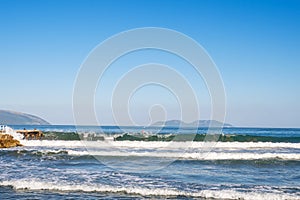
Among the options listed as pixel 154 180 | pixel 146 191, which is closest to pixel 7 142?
pixel 154 180

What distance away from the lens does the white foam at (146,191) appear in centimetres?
1302

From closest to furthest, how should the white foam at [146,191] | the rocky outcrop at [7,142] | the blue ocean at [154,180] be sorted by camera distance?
1. the white foam at [146,191]
2. the blue ocean at [154,180]
3. the rocky outcrop at [7,142]

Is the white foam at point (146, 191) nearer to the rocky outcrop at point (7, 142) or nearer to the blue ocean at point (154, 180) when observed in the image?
the blue ocean at point (154, 180)

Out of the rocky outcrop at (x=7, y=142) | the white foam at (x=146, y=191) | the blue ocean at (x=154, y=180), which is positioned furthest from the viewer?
the rocky outcrop at (x=7, y=142)

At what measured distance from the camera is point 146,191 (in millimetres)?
13641

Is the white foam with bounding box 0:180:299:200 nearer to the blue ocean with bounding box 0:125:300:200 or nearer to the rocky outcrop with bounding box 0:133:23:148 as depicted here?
the blue ocean with bounding box 0:125:300:200

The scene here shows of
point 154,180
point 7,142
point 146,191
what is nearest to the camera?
point 146,191

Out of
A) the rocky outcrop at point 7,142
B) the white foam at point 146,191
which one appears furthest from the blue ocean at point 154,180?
the rocky outcrop at point 7,142

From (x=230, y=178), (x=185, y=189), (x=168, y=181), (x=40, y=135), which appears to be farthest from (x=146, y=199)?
(x=40, y=135)

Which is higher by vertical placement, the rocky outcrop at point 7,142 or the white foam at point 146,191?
the rocky outcrop at point 7,142

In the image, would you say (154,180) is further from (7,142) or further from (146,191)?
(7,142)

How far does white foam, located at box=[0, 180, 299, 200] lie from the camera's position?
1302cm

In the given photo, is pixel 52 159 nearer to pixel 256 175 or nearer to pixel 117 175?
pixel 117 175

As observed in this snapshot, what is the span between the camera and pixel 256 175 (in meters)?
18.4
